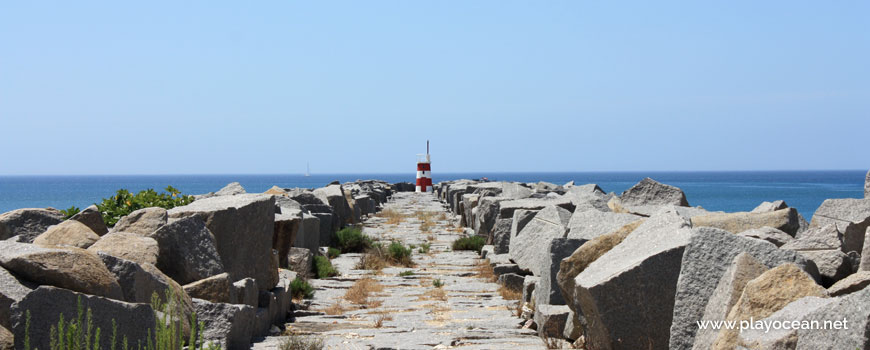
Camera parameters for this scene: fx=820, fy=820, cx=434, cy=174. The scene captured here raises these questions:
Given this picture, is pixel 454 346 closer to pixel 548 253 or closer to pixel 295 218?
pixel 548 253

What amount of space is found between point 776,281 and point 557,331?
8.11 feet

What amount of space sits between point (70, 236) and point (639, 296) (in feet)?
14.3

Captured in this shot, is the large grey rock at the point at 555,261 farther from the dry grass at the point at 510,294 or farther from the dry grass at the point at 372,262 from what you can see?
the dry grass at the point at 372,262

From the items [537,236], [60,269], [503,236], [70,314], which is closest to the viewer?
[70,314]

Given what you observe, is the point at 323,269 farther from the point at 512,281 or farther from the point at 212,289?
the point at 212,289

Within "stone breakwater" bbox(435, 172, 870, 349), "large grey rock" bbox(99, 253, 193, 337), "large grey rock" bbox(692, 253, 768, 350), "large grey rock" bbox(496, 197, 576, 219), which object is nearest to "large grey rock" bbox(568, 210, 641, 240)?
"stone breakwater" bbox(435, 172, 870, 349)

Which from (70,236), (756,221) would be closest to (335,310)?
(70,236)

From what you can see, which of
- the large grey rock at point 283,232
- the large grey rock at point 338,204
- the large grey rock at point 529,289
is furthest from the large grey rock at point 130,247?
the large grey rock at point 338,204

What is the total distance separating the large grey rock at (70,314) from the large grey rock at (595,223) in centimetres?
408

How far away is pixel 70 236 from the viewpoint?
21.2 ft

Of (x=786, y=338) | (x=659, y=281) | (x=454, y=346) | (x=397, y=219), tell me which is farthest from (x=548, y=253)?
(x=397, y=219)

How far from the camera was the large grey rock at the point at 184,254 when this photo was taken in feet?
21.4

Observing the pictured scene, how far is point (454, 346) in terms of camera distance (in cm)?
661

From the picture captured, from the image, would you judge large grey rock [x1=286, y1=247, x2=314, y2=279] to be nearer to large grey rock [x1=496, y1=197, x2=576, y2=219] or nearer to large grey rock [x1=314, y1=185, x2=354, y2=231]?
large grey rock [x1=496, y1=197, x2=576, y2=219]
